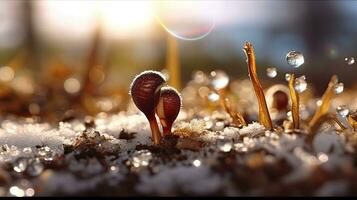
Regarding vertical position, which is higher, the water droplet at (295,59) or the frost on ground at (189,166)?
the water droplet at (295,59)

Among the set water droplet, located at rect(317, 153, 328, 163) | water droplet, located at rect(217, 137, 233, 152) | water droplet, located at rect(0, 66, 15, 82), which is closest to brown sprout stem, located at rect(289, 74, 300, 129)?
water droplet, located at rect(217, 137, 233, 152)

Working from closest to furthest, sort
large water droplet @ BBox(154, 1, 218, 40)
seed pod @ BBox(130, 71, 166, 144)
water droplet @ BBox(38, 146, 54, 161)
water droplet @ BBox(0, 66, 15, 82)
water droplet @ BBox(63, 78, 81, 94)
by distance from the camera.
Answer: water droplet @ BBox(38, 146, 54, 161) < seed pod @ BBox(130, 71, 166, 144) < water droplet @ BBox(63, 78, 81, 94) < water droplet @ BBox(0, 66, 15, 82) < large water droplet @ BBox(154, 1, 218, 40)

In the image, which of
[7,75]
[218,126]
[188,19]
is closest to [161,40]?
[188,19]

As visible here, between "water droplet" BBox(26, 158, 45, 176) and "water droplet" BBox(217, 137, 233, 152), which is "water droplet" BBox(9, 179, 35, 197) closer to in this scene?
"water droplet" BBox(26, 158, 45, 176)

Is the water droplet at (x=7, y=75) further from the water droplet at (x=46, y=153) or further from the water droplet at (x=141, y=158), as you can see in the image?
the water droplet at (x=141, y=158)

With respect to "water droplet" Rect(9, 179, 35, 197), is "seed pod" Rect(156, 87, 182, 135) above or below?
above

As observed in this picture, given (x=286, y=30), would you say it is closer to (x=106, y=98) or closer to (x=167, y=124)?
(x=106, y=98)

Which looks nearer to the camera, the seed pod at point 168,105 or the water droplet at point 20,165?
the water droplet at point 20,165

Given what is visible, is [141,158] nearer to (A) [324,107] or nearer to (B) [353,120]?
(A) [324,107]

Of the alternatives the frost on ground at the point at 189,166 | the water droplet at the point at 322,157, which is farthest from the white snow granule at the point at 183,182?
the water droplet at the point at 322,157
